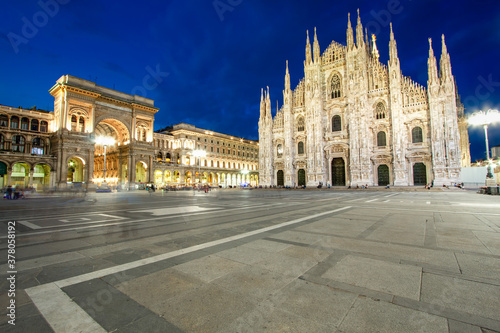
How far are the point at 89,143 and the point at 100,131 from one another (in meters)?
14.6

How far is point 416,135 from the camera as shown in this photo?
32.8 meters

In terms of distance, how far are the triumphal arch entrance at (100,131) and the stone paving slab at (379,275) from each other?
35718 millimetres

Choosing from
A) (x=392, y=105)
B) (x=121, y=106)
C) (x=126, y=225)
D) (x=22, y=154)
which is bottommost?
(x=126, y=225)

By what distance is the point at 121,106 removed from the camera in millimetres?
45750

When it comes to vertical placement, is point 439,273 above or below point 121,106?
below

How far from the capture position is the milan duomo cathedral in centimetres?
3044

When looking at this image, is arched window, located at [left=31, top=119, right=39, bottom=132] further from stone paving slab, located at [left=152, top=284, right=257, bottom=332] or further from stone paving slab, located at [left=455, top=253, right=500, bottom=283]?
stone paving slab, located at [left=455, top=253, right=500, bottom=283]

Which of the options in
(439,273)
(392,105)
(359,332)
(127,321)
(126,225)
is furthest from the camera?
(392,105)

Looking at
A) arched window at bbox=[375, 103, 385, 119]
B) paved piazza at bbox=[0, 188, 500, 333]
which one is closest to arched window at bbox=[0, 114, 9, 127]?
paved piazza at bbox=[0, 188, 500, 333]

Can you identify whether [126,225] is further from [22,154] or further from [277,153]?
[22,154]

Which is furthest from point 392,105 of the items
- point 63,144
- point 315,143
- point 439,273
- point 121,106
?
point 63,144

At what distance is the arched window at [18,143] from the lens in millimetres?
40662

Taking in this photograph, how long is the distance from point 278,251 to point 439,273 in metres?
2.09

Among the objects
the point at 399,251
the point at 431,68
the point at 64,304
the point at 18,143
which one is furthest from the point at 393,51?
the point at 18,143
